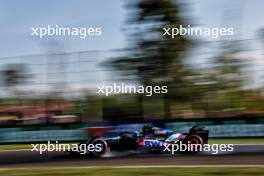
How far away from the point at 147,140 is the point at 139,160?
0.48m

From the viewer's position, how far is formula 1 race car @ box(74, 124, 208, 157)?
404 inches

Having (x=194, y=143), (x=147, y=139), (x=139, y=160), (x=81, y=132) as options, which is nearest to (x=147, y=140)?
(x=147, y=139)

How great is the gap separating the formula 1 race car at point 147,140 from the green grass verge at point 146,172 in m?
1.25

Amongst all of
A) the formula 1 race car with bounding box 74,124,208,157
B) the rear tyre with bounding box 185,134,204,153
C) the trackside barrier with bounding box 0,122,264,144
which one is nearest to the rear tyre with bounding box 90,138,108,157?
the formula 1 race car with bounding box 74,124,208,157

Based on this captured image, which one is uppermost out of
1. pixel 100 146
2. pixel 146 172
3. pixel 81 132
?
pixel 81 132

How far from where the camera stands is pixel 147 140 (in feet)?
34.2

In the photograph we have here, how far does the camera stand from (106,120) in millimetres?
10984

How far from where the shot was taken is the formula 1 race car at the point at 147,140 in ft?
33.6

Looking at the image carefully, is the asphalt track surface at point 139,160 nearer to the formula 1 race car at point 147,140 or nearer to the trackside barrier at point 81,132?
the formula 1 race car at point 147,140

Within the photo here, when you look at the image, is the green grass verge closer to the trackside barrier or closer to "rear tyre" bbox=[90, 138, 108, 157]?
"rear tyre" bbox=[90, 138, 108, 157]

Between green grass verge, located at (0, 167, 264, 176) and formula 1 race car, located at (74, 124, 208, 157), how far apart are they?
1.25 metres

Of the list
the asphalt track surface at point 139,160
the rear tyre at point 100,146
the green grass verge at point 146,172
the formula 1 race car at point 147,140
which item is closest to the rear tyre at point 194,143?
the formula 1 race car at point 147,140

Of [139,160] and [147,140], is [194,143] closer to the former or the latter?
[147,140]

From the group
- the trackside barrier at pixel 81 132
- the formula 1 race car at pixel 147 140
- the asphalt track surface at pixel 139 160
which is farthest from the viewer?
the trackside barrier at pixel 81 132
